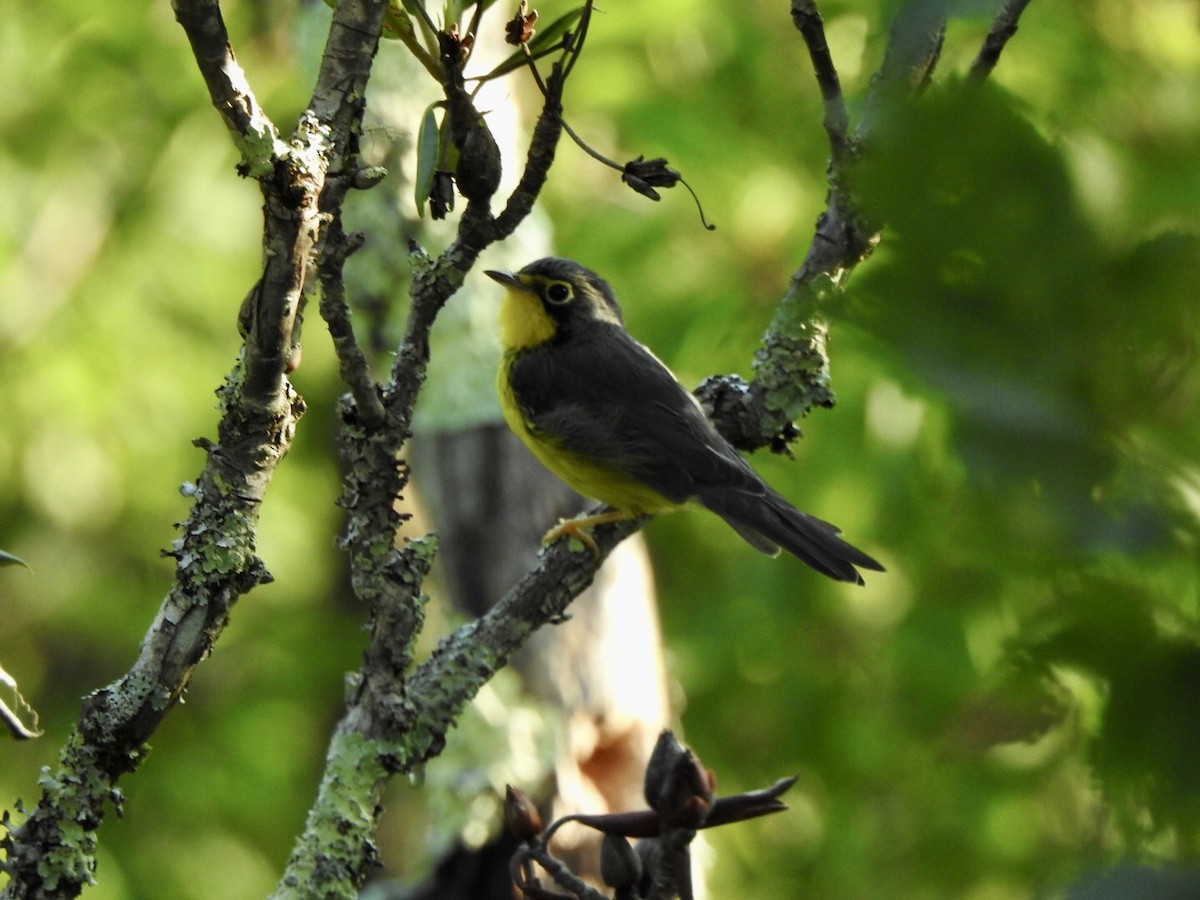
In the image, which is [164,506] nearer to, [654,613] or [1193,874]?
[654,613]

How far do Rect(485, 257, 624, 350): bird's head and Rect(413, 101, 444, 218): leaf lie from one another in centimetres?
279

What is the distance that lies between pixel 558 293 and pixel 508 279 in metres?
0.24

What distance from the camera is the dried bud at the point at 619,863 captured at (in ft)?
5.44

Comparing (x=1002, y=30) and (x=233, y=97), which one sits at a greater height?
(x=1002, y=30)

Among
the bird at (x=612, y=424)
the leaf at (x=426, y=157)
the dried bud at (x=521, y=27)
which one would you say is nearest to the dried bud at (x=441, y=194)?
the leaf at (x=426, y=157)

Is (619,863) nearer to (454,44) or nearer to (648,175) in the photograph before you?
(648,175)

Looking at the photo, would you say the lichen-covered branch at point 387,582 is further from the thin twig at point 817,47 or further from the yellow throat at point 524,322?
the yellow throat at point 524,322

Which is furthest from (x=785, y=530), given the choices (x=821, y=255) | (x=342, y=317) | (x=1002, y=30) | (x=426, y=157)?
(x=426, y=157)

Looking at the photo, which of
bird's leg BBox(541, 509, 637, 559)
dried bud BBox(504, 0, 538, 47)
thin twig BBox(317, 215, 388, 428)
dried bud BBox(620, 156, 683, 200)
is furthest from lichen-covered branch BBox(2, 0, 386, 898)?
bird's leg BBox(541, 509, 637, 559)

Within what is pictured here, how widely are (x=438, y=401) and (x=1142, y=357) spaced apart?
4607 mm

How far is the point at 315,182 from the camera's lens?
175 cm

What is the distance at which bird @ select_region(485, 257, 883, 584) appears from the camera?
12.6 ft

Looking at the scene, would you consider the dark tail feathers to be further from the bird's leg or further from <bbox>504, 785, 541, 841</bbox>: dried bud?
<bbox>504, 785, 541, 841</bbox>: dried bud

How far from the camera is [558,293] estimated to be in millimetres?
4762
